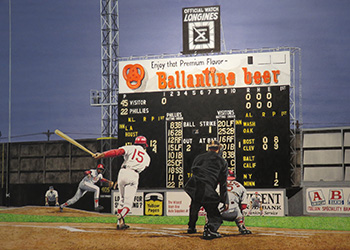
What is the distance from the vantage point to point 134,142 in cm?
1939

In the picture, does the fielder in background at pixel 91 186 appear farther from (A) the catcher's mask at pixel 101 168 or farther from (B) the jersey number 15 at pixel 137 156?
(B) the jersey number 15 at pixel 137 156

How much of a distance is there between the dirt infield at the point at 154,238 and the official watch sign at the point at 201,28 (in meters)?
7.28

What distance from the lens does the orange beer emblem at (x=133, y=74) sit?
20141 millimetres

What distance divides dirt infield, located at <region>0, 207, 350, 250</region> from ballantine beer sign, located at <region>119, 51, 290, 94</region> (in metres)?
5.79

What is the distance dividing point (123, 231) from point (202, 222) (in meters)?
3.43

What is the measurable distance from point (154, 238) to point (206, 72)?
25.0 ft

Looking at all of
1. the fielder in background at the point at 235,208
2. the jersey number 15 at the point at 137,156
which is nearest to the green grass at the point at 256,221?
the jersey number 15 at the point at 137,156

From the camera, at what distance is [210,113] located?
1905 centimetres

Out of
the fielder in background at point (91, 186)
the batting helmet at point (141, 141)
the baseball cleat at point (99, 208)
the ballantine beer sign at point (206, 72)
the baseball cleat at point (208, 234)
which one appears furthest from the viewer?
the fielder in background at point (91, 186)

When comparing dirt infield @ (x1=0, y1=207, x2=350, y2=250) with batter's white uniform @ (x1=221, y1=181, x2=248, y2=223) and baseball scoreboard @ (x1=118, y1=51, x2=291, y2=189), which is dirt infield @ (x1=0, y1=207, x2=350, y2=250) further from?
baseball scoreboard @ (x1=118, y1=51, x2=291, y2=189)

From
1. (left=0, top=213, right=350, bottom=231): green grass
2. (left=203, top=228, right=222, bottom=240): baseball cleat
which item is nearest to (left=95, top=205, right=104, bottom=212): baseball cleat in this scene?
(left=0, top=213, right=350, bottom=231): green grass

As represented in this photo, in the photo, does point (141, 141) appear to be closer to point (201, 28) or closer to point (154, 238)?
point (154, 238)

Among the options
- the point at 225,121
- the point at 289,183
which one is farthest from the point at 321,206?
the point at 225,121

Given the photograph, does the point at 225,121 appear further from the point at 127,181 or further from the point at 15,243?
the point at 15,243
